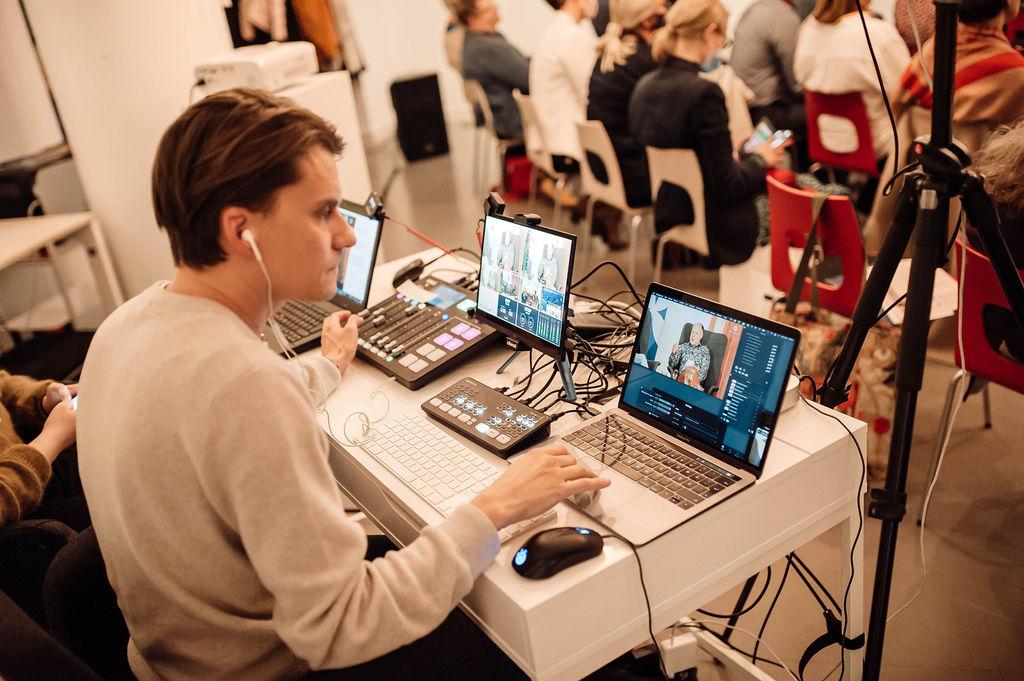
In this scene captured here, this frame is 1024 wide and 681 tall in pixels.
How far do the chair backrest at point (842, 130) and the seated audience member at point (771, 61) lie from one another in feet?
2.06

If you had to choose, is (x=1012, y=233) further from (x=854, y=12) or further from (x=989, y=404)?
(x=854, y=12)

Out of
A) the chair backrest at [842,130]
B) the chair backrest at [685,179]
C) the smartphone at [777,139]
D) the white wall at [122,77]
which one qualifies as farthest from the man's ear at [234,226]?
the chair backrest at [842,130]

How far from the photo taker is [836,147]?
3.90 m

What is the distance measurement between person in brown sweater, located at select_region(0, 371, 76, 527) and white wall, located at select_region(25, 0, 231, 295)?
1.61 metres

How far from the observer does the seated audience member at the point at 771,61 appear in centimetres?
441

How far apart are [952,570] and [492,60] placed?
3.86 m

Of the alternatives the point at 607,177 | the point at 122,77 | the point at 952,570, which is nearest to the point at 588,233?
the point at 607,177

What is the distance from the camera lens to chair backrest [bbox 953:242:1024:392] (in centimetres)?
194

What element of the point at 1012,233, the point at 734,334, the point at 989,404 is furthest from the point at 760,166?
the point at 734,334

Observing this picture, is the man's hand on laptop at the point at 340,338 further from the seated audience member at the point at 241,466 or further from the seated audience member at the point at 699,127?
the seated audience member at the point at 699,127

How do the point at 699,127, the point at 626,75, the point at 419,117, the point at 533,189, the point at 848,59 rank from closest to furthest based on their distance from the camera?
1. the point at 699,127
2. the point at 848,59
3. the point at 626,75
4. the point at 533,189
5. the point at 419,117

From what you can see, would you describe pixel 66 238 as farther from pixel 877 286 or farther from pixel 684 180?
pixel 877 286

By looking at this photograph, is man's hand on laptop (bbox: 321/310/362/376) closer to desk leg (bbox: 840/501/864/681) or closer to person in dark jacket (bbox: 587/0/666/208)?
desk leg (bbox: 840/501/864/681)

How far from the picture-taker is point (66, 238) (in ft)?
11.8
